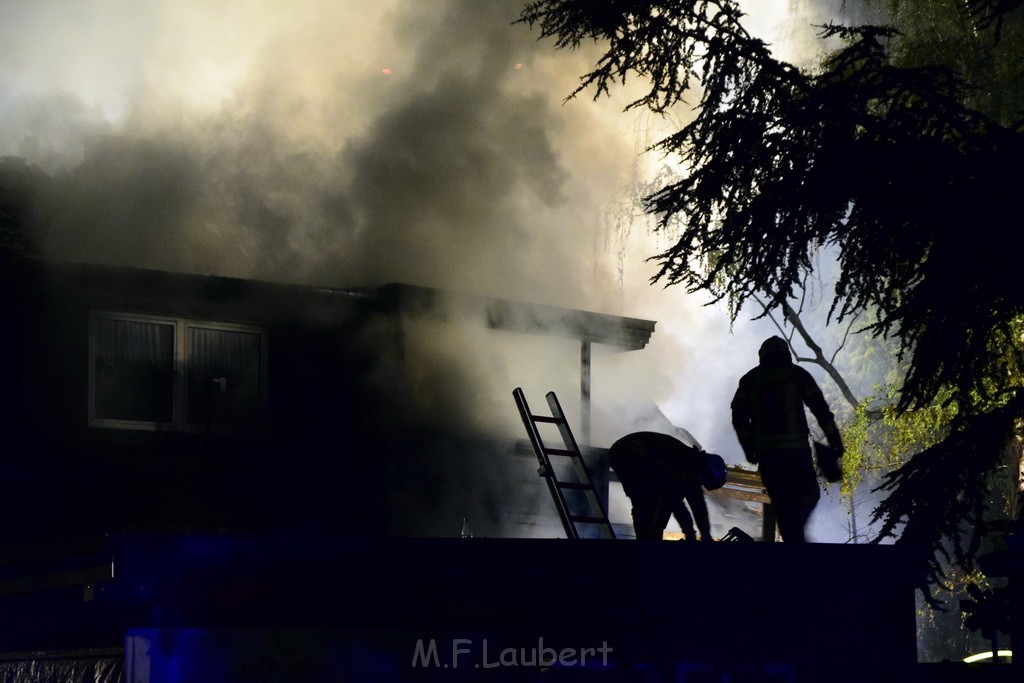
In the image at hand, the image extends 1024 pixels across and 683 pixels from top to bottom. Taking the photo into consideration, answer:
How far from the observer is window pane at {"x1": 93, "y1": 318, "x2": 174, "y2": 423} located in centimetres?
1209

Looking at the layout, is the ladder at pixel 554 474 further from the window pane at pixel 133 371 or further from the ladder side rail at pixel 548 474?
the window pane at pixel 133 371

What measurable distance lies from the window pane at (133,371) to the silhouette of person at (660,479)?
4.96 m

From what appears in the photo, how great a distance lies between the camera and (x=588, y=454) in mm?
13984

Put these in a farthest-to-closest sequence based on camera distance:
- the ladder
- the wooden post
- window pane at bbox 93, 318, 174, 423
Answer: the wooden post
window pane at bbox 93, 318, 174, 423
the ladder

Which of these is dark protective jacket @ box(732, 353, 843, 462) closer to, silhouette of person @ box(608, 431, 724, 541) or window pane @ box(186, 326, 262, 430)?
silhouette of person @ box(608, 431, 724, 541)

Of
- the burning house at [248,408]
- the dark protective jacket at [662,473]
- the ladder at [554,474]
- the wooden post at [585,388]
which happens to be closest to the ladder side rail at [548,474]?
the ladder at [554,474]

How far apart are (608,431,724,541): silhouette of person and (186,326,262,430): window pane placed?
464cm

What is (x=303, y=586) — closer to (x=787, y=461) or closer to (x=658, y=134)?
(x=787, y=461)

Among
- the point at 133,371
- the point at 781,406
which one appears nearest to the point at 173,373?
the point at 133,371

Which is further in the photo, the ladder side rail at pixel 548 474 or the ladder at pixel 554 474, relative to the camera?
the ladder at pixel 554 474

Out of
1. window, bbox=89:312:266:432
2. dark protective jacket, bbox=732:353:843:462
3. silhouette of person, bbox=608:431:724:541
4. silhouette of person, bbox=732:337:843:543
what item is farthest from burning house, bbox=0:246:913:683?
silhouette of person, bbox=608:431:724:541

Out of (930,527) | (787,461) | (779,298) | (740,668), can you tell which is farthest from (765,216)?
(740,668)

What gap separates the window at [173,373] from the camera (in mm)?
12109

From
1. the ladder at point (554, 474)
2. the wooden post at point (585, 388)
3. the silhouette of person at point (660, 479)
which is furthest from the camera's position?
the wooden post at point (585, 388)
